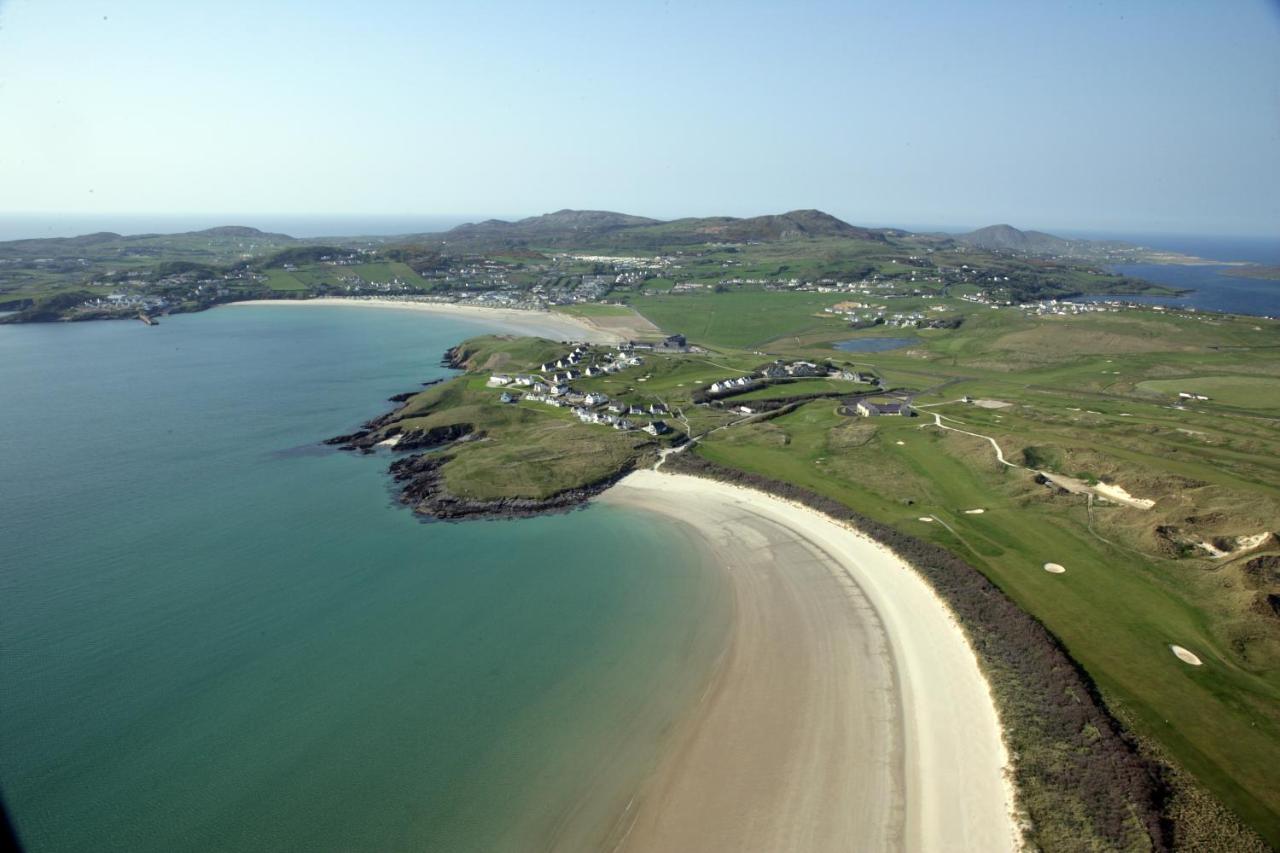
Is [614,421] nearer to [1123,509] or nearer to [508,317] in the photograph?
[1123,509]

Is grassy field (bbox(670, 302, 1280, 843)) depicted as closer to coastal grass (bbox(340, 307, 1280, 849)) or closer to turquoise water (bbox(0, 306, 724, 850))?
coastal grass (bbox(340, 307, 1280, 849))

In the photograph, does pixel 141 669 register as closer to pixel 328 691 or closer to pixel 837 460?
pixel 328 691

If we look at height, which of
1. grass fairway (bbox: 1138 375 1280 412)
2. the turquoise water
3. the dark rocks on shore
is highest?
grass fairway (bbox: 1138 375 1280 412)

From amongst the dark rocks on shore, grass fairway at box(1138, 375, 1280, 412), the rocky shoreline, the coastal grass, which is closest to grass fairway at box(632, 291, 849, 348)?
the coastal grass

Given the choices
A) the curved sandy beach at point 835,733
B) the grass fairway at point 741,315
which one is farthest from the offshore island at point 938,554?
the grass fairway at point 741,315

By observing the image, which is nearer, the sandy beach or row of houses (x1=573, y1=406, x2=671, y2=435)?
row of houses (x1=573, y1=406, x2=671, y2=435)

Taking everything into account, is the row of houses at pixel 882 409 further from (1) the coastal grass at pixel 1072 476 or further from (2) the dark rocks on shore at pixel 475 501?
(2) the dark rocks on shore at pixel 475 501

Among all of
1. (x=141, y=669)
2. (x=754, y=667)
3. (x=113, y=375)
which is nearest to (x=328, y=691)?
(x=141, y=669)
